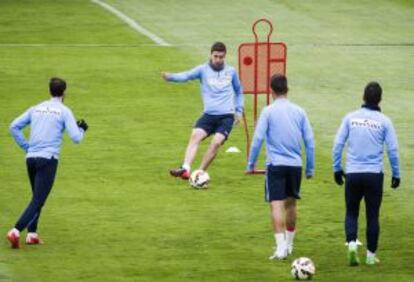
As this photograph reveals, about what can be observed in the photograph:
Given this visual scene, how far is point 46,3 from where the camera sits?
183 feet

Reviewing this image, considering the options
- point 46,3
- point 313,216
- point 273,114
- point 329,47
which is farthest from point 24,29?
point 273,114

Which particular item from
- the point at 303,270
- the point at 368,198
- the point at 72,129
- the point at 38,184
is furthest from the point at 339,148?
the point at 38,184

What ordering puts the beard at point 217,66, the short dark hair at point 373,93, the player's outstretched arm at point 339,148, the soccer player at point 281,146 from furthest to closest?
the beard at point 217,66 < the soccer player at point 281,146 < the player's outstretched arm at point 339,148 < the short dark hair at point 373,93

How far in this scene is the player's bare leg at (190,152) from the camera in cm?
2678

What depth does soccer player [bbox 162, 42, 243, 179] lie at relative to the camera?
2645cm

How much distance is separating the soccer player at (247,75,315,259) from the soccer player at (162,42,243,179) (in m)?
5.68

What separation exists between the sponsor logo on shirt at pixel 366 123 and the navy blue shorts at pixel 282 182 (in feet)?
3.60

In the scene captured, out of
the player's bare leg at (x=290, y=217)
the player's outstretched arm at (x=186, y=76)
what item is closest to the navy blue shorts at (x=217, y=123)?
the player's outstretched arm at (x=186, y=76)

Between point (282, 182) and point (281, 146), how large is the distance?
49cm

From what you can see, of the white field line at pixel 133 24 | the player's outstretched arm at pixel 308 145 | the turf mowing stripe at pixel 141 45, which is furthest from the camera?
the white field line at pixel 133 24

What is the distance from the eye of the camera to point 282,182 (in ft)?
67.8

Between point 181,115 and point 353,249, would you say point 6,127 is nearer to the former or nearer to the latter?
point 181,115

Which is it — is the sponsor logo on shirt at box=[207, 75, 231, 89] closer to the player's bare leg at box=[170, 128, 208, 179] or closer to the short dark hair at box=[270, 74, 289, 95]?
the player's bare leg at box=[170, 128, 208, 179]

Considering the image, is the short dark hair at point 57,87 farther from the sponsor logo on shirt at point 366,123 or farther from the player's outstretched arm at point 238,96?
the player's outstretched arm at point 238,96
